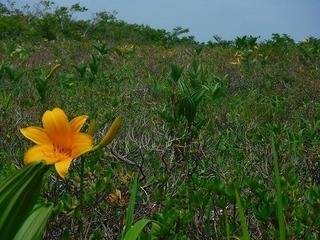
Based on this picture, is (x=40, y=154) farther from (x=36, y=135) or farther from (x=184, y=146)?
(x=184, y=146)

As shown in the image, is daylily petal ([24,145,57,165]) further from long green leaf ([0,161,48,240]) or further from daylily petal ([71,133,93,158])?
long green leaf ([0,161,48,240])

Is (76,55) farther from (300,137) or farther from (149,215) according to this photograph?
(149,215)

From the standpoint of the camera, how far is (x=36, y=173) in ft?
3.23

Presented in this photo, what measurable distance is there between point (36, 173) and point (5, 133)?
7.24 feet

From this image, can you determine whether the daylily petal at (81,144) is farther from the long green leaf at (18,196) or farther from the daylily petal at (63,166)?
the long green leaf at (18,196)

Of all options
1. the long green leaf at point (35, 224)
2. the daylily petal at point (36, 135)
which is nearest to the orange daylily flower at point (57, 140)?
the daylily petal at point (36, 135)

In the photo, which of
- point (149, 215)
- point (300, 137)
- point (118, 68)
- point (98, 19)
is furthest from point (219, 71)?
point (98, 19)

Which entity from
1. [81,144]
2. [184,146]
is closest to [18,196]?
Answer: [81,144]

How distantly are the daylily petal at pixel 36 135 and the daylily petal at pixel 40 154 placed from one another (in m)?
0.02

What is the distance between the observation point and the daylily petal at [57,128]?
123cm

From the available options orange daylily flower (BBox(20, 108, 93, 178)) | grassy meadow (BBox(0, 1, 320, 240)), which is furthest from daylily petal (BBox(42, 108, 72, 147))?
grassy meadow (BBox(0, 1, 320, 240))

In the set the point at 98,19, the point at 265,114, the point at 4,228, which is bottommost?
the point at 4,228

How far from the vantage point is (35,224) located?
108 centimetres

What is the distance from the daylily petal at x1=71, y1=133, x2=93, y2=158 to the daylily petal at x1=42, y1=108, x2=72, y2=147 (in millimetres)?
24
